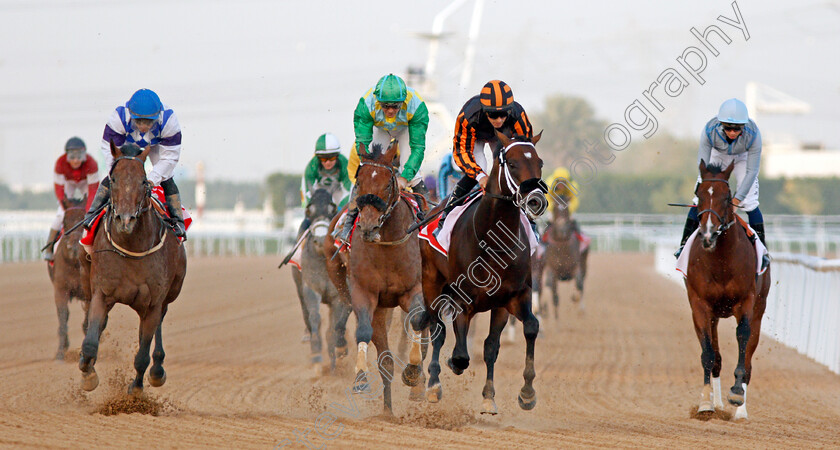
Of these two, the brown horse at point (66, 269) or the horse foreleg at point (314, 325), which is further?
the brown horse at point (66, 269)

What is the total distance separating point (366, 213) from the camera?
7176mm

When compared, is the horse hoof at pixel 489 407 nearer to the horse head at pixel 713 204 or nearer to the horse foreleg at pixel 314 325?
the horse head at pixel 713 204

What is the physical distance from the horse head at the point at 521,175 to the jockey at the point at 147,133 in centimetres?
282

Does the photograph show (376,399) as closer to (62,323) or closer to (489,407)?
(489,407)

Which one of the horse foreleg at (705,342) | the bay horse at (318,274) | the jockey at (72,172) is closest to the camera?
the horse foreleg at (705,342)

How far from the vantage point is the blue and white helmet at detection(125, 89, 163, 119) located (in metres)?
7.64

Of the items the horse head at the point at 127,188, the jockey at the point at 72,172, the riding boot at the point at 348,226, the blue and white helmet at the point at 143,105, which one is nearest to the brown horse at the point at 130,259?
the horse head at the point at 127,188

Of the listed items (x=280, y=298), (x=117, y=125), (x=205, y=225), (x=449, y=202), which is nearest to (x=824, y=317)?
(x=449, y=202)

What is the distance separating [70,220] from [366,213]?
460cm

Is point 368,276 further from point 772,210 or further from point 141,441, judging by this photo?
point 772,210

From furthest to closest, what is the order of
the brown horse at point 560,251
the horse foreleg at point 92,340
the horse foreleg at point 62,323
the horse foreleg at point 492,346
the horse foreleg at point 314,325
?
the brown horse at point 560,251, the horse foreleg at point 62,323, the horse foreleg at point 314,325, the horse foreleg at point 492,346, the horse foreleg at point 92,340

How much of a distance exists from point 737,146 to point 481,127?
7.44 ft

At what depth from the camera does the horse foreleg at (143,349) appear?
7645mm

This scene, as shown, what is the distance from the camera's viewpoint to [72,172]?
10.9 m
